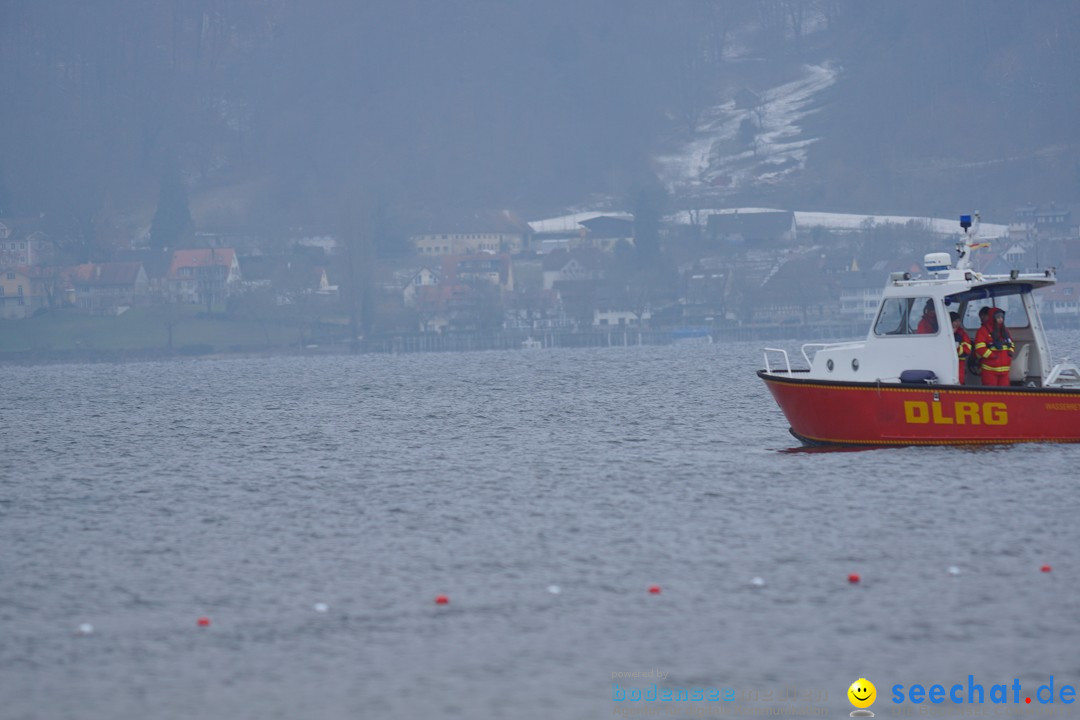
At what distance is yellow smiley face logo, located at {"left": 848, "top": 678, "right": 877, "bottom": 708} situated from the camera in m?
16.7

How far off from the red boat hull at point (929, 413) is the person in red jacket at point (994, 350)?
0.73 m

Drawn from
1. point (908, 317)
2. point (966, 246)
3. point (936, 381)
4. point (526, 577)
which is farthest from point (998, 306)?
point (526, 577)

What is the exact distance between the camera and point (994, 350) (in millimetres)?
31719

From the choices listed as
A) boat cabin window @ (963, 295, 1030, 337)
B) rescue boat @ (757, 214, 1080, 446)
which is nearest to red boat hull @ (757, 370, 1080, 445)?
rescue boat @ (757, 214, 1080, 446)

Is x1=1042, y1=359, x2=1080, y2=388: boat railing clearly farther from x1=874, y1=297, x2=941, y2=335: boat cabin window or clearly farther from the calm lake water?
x1=874, y1=297, x2=941, y2=335: boat cabin window

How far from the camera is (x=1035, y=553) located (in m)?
23.2

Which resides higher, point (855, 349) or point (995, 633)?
point (855, 349)

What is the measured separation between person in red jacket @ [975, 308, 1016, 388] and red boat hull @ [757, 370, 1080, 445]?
730 millimetres

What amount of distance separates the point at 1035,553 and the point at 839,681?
7.18 metres

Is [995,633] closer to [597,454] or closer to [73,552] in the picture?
[73,552]

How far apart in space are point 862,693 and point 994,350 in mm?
16329

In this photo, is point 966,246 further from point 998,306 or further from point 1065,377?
point 1065,377

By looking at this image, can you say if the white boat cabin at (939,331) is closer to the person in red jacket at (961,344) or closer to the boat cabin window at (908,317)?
the boat cabin window at (908,317)

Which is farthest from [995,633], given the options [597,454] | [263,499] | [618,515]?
[597,454]
